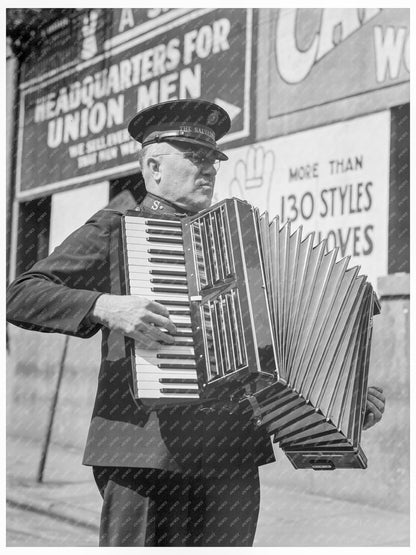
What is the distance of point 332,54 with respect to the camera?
252 inches

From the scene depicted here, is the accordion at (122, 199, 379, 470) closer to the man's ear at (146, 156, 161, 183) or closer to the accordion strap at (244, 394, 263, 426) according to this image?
the accordion strap at (244, 394, 263, 426)

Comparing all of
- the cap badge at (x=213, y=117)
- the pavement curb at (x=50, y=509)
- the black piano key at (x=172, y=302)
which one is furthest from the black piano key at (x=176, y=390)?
the pavement curb at (x=50, y=509)

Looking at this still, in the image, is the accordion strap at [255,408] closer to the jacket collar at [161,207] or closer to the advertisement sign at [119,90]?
the jacket collar at [161,207]

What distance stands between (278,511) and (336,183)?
2298 millimetres

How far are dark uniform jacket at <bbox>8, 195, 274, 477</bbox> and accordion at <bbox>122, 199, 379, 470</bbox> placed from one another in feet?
0.33

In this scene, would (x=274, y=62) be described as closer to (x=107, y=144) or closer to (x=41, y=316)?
(x=107, y=144)

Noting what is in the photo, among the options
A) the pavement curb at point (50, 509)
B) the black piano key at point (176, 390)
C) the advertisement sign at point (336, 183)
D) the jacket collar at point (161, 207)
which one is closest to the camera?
the black piano key at point (176, 390)

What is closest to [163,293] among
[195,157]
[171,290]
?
[171,290]

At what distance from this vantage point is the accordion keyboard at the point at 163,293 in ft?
7.70

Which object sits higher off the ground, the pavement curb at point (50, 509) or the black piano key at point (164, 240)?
the black piano key at point (164, 240)

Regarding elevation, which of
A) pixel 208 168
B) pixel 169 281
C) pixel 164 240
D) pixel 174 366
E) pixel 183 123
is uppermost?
pixel 183 123

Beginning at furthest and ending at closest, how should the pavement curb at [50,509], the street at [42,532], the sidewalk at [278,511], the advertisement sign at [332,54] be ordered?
1. the pavement curb at [50,509]
2. the advertisement sign at [332,54]
3. the street at [42,532]
4. the sidewalk at [278,511]

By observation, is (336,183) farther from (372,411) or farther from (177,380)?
(177,380)

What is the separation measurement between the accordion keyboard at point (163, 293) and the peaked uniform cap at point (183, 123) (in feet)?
1.01
